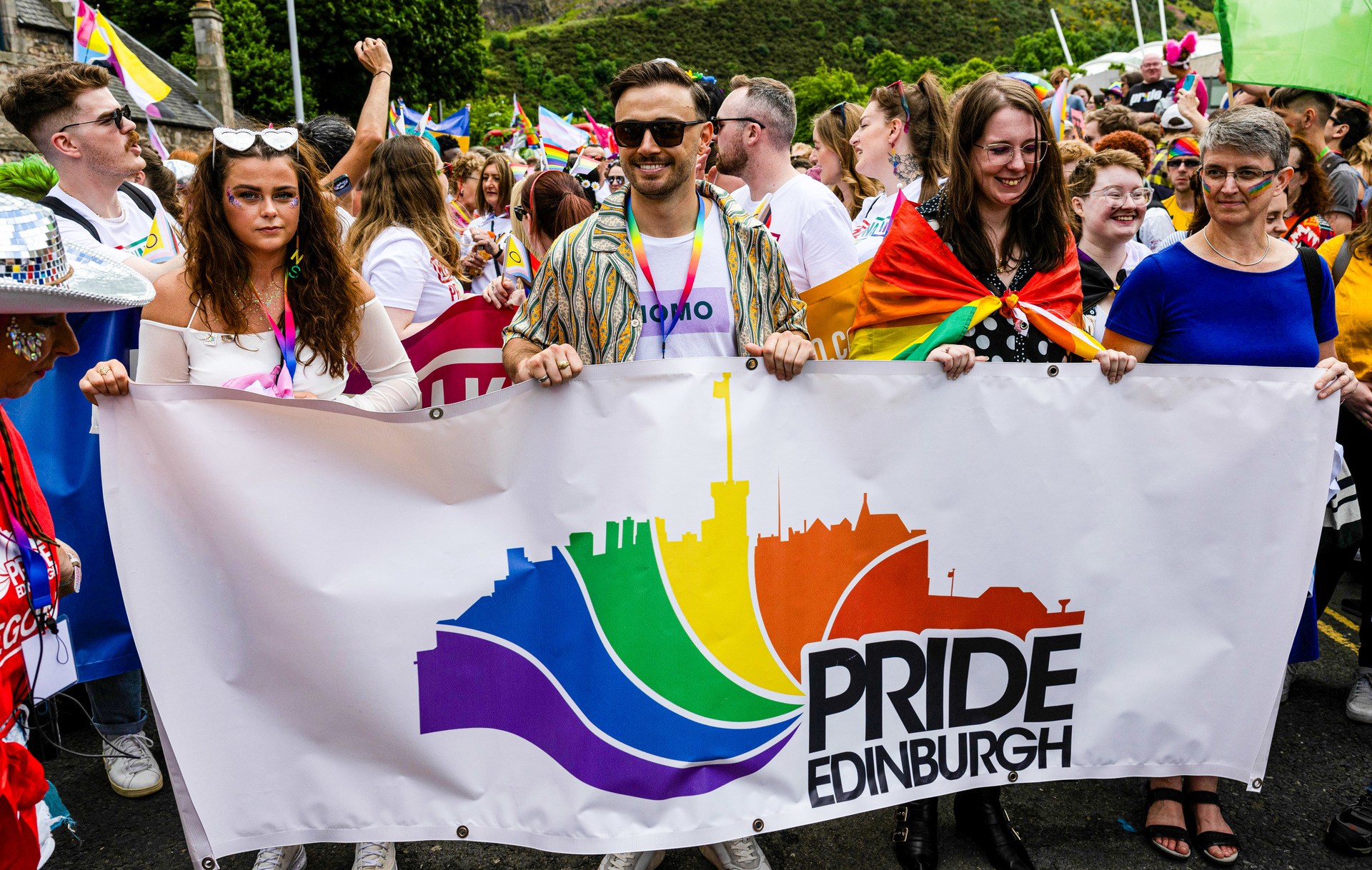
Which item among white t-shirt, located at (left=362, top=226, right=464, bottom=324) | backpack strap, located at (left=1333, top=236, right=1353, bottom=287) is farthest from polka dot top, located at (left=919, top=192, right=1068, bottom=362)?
white t-shirt, located at (left=362, top=226, right=464, bottom=324)

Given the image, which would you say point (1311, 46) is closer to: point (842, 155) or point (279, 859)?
point (842, 155)

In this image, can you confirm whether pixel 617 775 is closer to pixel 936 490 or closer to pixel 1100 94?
pixel 936 490

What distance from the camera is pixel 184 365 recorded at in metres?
2.60

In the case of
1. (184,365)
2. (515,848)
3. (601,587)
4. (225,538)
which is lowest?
(515,848)

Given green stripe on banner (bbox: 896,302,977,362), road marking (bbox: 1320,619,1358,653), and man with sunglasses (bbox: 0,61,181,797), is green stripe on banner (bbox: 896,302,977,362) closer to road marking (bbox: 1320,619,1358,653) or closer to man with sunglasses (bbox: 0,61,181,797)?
man with sunglasses (bbox: 0,61,181,797)

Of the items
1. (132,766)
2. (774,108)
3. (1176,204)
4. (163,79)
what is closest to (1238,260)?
(774,108)

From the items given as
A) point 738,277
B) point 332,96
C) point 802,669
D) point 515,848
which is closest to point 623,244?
point 738,277

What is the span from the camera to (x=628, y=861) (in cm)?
262

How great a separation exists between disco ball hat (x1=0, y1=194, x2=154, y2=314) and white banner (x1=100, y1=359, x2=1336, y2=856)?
0.52m

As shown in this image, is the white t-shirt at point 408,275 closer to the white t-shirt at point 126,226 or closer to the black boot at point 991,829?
the white t-shirt at point 126,226

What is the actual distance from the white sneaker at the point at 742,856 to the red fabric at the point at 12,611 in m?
1.68

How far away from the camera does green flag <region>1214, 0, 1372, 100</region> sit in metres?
3.68

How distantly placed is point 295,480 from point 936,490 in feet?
5.45

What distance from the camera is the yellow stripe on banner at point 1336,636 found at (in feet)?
14.2
